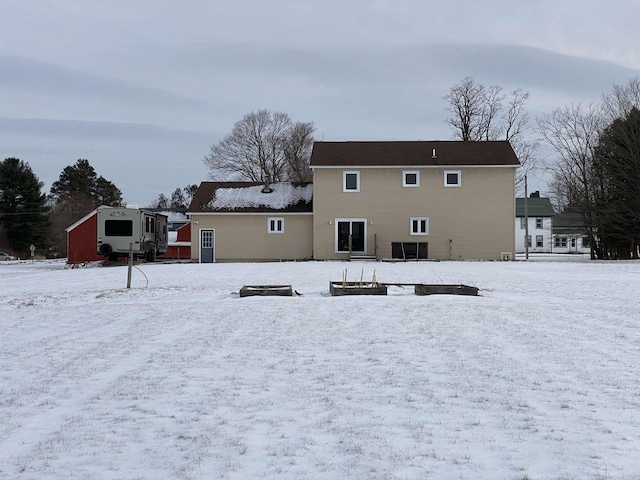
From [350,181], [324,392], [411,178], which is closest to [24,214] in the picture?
[350,181]

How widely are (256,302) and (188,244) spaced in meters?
35.3

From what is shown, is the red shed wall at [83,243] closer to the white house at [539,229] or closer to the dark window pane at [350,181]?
the dark window pane at [350,181]

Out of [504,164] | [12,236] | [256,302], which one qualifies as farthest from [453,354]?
[12,236]

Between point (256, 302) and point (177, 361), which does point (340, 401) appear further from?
point (256, 302)

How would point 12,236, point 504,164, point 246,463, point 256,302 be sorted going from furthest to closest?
point 12,236
point 504,164
point 256,302
point 246,463

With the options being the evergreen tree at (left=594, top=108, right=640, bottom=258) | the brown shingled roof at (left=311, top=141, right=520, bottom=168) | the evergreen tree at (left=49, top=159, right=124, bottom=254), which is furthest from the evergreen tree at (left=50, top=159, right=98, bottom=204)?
the evergreen tree at (left=594, top=108, right=640, bottom=258)

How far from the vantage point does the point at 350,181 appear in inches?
1368

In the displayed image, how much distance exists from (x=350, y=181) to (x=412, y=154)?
3.80m

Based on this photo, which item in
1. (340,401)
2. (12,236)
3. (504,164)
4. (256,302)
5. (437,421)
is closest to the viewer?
(437,421)

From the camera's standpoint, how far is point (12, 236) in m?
68.0

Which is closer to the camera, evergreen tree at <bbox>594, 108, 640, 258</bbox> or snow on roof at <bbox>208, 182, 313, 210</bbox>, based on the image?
evergreen tree at <bbox>594, 108, 640, 258</bbox>

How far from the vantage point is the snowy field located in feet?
15.3

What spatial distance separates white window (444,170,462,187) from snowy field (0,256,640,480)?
72.7ft

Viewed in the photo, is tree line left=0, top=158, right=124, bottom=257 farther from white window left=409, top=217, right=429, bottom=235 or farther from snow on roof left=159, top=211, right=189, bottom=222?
white window left=409, top=217, right=429, bottom=235
